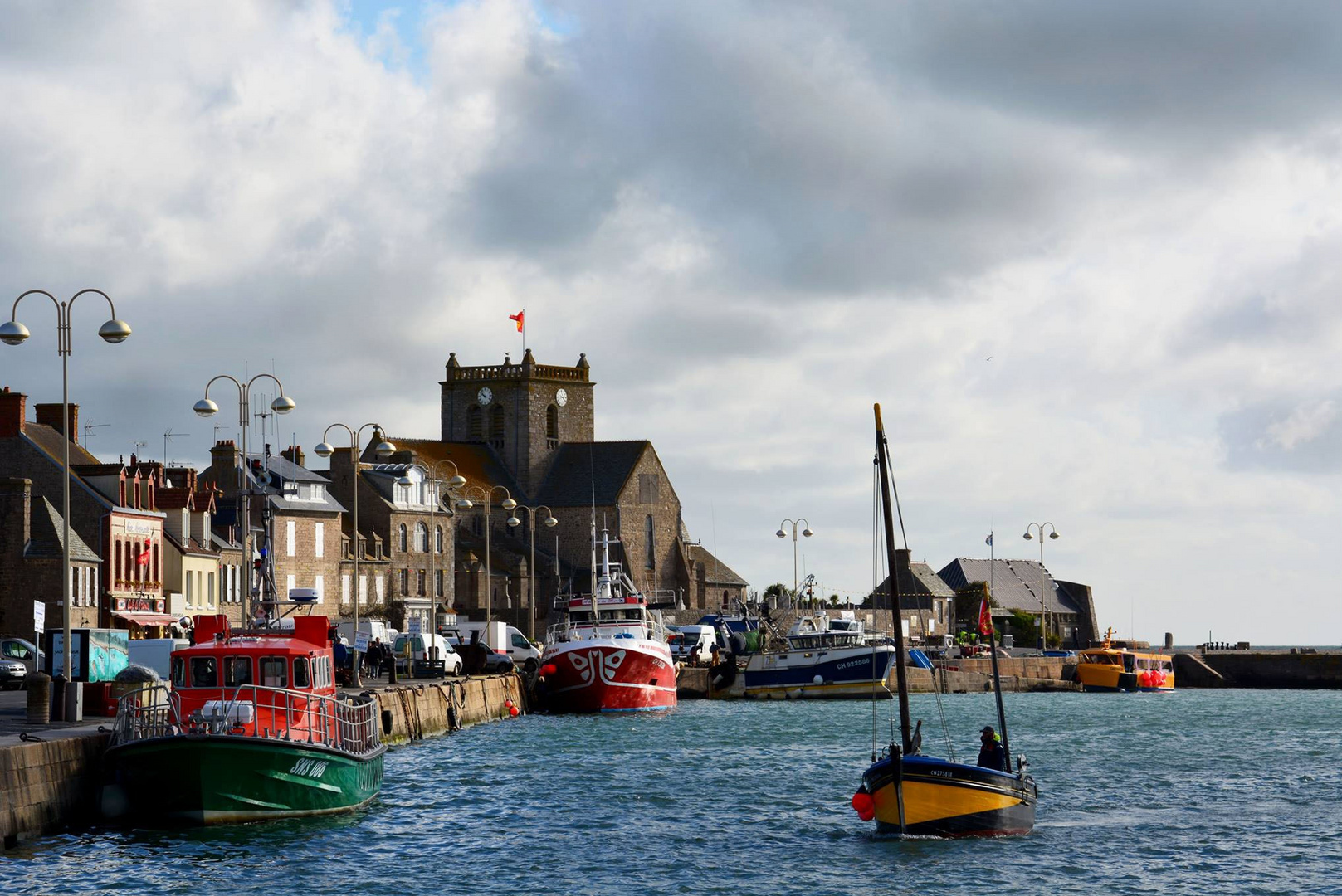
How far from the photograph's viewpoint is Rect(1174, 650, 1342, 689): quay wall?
372ft

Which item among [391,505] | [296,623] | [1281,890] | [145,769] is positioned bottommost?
[1281,890]

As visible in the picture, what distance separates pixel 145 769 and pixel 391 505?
80.1 m

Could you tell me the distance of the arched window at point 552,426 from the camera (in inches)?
5354

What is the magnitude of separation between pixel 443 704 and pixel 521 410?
80254 mm

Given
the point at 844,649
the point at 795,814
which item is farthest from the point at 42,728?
the point at 844,649

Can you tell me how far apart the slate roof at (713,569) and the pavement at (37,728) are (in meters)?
98.6

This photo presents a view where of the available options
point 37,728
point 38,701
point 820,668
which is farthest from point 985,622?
point 820,668

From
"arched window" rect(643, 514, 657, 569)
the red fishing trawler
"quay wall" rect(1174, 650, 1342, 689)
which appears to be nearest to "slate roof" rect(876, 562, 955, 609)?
"arched window" rect(643, 514, 657, 569)

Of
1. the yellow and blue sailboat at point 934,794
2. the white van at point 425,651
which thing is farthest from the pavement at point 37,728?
the white van at point 425,651

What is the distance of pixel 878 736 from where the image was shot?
2312 inches

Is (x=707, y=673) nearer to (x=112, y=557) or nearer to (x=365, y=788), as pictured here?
(x=112, y=557)

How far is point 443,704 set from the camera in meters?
55.9

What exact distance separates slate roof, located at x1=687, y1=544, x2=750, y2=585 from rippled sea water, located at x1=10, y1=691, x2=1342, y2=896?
77.7m

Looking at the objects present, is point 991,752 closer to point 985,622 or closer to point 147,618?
point 985,622
